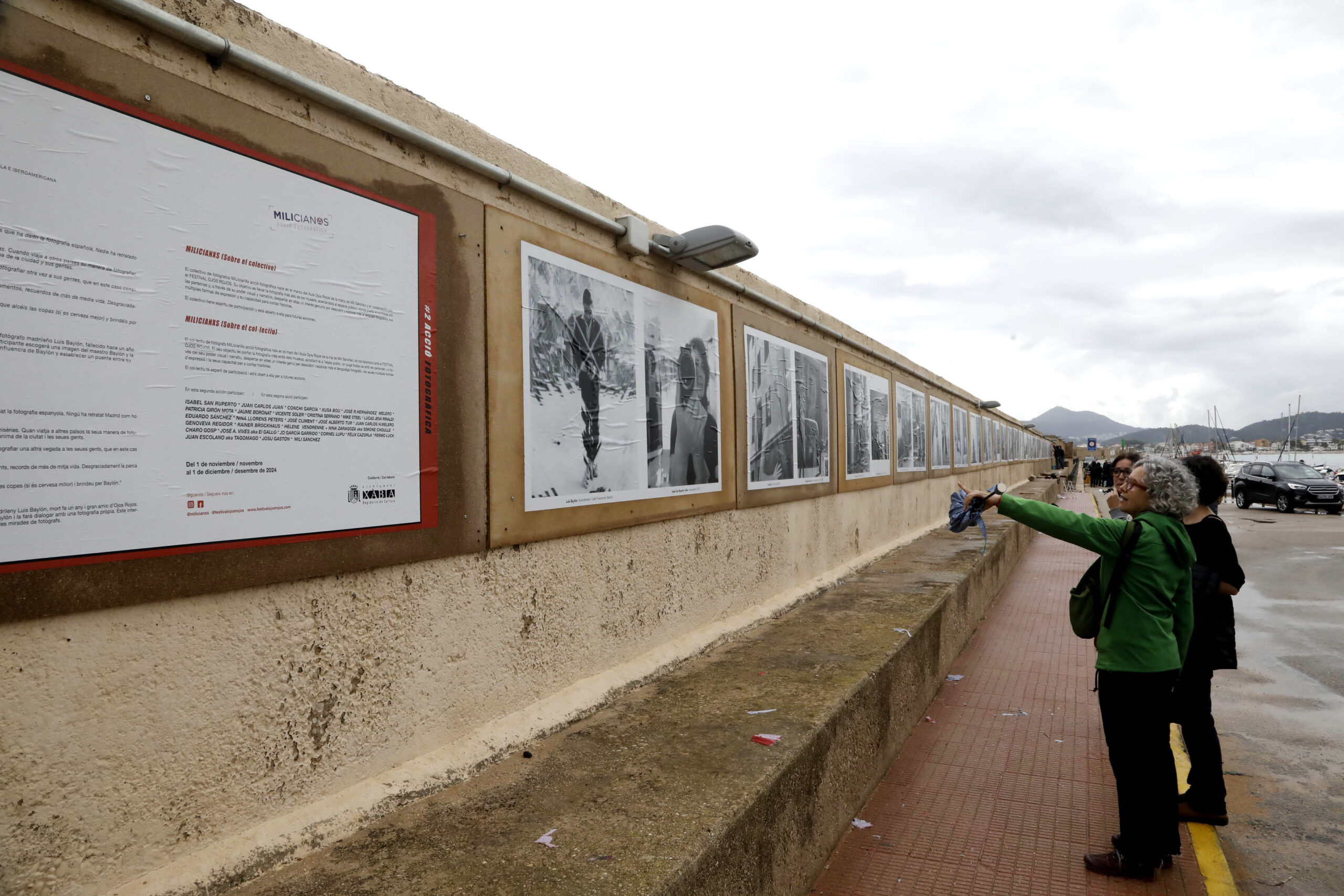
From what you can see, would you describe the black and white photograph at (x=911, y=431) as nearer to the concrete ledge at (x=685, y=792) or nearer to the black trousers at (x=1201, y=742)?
the concrete ledge at (x=685, y=792)

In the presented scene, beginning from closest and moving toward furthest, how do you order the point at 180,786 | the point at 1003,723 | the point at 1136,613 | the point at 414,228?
1. the point at 180,786
2. the point at 414,228
3. the point at 1136,613
4. the point at 1003,723

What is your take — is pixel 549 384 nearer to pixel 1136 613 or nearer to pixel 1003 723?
pixel 1136 613

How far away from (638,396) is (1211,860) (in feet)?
11.6

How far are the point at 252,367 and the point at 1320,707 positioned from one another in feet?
23.4

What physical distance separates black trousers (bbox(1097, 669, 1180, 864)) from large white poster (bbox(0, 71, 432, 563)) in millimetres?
3215

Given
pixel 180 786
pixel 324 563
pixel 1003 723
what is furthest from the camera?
pixel 1003 723

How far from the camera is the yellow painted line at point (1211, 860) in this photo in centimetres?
325

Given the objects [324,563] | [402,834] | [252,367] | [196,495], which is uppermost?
[252,367]

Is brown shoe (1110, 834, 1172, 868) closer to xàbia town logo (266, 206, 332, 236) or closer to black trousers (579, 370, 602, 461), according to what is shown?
black trousers (579, 370, 602, 461)

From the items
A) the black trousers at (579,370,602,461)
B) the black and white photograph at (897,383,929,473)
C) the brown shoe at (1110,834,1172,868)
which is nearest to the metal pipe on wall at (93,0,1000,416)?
the black trousers at (579,370,602,461)

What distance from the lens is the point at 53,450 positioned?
5.92 feet

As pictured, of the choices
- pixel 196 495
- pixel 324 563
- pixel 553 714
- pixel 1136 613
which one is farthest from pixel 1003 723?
pixel 196 495

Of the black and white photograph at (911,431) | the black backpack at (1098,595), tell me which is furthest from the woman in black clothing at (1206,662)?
the black and white photograph at (911,431)

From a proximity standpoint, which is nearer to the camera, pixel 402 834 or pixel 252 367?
pixel 252 367
